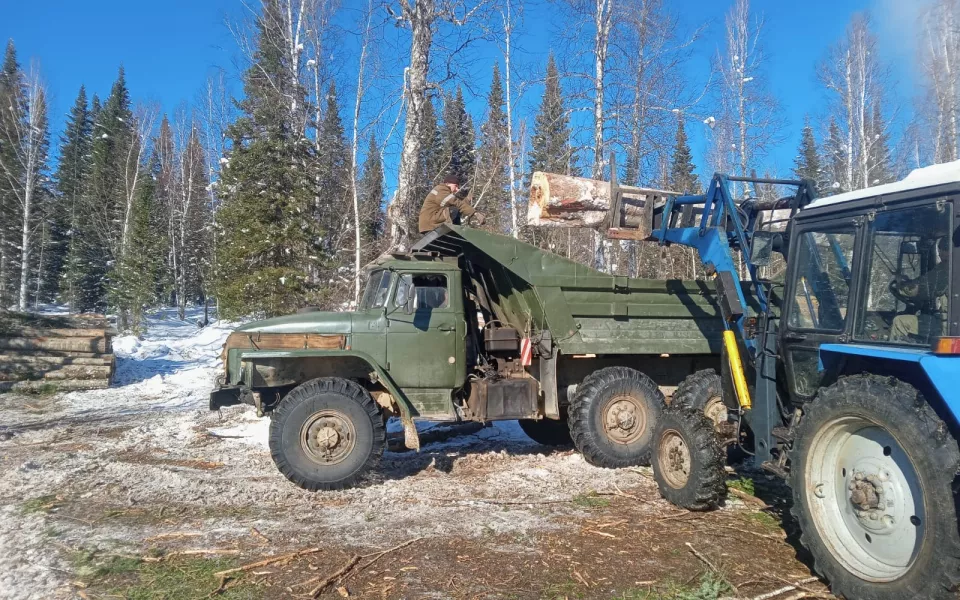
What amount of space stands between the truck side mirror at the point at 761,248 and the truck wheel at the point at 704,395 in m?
2.16

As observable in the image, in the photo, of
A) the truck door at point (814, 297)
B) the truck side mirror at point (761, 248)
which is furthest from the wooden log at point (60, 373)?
the truck door at point (814, 297)

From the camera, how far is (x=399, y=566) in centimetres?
435

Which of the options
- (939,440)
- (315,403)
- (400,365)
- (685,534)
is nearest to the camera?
(939,440)

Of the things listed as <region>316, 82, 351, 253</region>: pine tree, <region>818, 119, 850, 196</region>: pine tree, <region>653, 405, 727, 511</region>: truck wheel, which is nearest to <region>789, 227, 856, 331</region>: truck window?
<region>653, 405, 727, 511</region>: truck wheel

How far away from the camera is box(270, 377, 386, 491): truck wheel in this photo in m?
→ 6.17

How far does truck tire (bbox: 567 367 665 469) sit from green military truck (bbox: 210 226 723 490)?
1 centimetres

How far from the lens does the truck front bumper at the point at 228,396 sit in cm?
677

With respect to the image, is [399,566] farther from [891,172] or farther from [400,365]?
[891,172]

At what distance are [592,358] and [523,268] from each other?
151 centimetres

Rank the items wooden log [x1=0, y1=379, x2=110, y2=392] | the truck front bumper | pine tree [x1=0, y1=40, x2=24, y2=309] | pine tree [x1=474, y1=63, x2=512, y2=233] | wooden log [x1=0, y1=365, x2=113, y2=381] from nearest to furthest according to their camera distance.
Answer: the truck front bumper, wooden log [x1=0, y1=379, x2=110, y2=392], wooden log [x1=0, y1=365, x2=113, y2=381], pine tree [x1=474, y1=63, x2=512, y2=233], pine tree [x1=0, y1=40, x2=24, y2=309]

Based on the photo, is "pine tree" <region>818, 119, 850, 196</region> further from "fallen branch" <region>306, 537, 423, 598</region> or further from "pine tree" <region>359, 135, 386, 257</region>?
"fallen branch" <region>306, 537, 423, 598</region>

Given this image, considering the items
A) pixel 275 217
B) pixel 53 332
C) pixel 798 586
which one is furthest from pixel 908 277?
pixel 275 217

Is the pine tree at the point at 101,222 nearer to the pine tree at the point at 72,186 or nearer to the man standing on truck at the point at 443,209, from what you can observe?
the pine tree at the point at 72,186

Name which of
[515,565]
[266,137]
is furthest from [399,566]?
[266,137]
